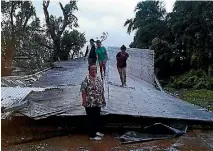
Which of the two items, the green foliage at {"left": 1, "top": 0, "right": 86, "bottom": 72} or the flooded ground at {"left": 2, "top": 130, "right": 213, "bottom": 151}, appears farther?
the green foliage at {"left": 1, "top": 0, "right": 86, "bottom": 72}

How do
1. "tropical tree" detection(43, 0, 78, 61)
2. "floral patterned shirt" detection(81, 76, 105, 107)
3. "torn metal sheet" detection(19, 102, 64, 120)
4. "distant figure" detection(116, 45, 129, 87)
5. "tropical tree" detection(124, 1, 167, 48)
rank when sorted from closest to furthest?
"floral patterned shirt" detection(81, 76, 105, 107)
"torn metal sheet" detection(19, 102, 64, 120)
"distant figure" detection(116, 45, 129, 87)
"tropical tree" detection(43, 0, 78, 61)
"tropical tree" detection(124, 1, 167, 48)

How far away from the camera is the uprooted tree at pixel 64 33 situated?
22.7 meters

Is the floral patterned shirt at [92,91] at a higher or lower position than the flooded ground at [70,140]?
higher

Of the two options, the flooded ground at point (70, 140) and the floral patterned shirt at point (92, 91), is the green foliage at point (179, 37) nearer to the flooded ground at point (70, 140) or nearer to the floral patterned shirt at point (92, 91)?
the flooded ground at point (70, 140)

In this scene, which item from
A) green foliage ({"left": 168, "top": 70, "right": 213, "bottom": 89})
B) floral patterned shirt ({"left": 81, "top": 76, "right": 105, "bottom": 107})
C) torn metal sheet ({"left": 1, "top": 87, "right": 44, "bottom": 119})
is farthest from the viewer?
green foliage ({"left": 168, "top": 70, "right": 213, "bottom": 89})

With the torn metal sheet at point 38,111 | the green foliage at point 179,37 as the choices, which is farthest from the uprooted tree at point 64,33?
the torn metal sheet at point 38,111

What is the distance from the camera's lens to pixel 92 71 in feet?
20.4

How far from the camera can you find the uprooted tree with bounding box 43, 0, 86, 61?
2270 centimetres

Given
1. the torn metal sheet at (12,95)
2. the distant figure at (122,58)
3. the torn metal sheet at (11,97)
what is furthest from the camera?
the distant figure at (122,58)

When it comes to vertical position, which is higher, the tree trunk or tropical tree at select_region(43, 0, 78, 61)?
tropical tree at select_region(43, 0, 78, 61)

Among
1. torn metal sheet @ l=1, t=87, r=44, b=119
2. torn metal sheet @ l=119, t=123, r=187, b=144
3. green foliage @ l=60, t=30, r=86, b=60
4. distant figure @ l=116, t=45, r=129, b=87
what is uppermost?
green foliage @ l=60, t=30, r=86, b=60

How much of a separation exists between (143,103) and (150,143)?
2317 millimetres

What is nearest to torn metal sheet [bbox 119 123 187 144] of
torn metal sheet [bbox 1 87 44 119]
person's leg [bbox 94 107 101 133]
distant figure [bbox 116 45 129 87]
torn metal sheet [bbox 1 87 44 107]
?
person's leg [bbox 94 107 101 133]

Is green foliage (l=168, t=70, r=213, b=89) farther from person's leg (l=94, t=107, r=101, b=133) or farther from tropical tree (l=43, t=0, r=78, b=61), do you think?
person's leg (l=94, t=107, r=101, b=133)
